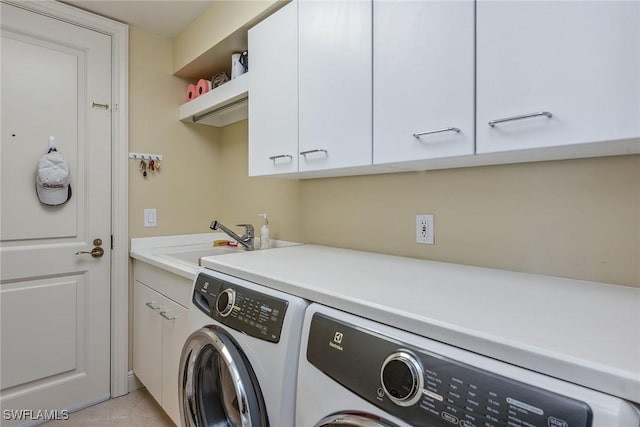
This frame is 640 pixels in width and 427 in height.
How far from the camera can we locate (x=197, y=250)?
2.12 m

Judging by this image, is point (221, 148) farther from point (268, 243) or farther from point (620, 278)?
point (620, 278)

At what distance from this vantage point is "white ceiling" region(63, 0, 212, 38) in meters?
1.85

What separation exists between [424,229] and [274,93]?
0.89 m

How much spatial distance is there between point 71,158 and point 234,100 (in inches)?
39.3

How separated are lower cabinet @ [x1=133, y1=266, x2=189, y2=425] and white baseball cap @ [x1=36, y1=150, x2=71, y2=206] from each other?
66cm

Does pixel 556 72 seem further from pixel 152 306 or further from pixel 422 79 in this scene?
pixel 152 306

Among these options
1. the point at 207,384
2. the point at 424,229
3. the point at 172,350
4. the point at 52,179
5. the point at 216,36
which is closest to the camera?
the point at 207,384

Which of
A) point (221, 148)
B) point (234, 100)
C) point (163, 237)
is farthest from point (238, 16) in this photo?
point (163, 237)

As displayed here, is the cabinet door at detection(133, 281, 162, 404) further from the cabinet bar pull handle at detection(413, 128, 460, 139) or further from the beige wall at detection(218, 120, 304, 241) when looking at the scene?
the cabinet bar pull handle at detection(413, 128, 460, 139)

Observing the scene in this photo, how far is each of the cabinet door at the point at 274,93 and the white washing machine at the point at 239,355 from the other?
585 mm

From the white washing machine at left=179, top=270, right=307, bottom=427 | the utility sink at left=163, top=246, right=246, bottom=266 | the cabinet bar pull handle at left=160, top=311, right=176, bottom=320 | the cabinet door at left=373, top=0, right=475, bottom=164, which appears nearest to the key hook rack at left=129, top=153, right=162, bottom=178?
the utility sink at left=163, top=246, right=246, bottom=266

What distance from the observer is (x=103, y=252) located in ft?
6.55

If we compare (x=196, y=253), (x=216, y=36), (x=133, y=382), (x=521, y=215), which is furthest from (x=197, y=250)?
(x=521, y=215)

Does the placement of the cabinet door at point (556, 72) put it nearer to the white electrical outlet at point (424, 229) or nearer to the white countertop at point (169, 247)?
the white electrical outlet at point (424, 229)
